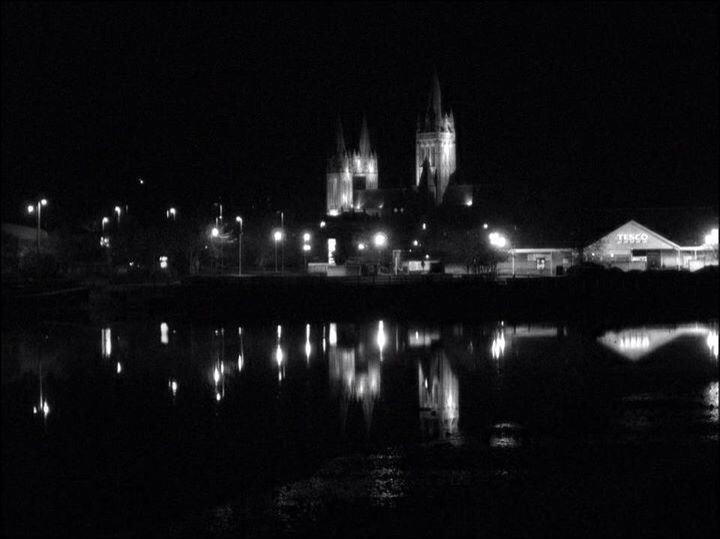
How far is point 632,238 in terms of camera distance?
8512 centimetres

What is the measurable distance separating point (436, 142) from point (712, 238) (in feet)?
265

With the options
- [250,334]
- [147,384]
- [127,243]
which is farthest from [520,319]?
[127,243]

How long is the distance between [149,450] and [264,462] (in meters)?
2.50

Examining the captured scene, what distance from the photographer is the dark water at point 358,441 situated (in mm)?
16594

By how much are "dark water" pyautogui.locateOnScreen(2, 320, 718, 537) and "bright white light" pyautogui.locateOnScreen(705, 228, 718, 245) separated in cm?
4932

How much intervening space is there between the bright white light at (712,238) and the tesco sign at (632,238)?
4630 mm

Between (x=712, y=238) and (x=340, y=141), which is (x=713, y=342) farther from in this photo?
(x=340, y=141)

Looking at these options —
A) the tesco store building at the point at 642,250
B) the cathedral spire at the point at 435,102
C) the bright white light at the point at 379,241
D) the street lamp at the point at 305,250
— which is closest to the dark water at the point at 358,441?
the tesco store building at the point at 642,250

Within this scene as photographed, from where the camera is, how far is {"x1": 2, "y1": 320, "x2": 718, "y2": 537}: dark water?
1659 cm

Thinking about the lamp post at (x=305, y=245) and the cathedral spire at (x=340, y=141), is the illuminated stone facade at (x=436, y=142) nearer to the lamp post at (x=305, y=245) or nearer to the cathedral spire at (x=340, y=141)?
the cathedral spire at (x=340, y=141)

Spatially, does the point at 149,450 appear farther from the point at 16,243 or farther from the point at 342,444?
the point at 16,243

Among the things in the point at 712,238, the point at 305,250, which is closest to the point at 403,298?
the point at 712,238

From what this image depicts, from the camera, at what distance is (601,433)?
74.1 ft

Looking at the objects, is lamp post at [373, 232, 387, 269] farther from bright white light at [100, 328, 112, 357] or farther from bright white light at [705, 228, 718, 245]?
bright white light at [100, 328, 112, 357]
